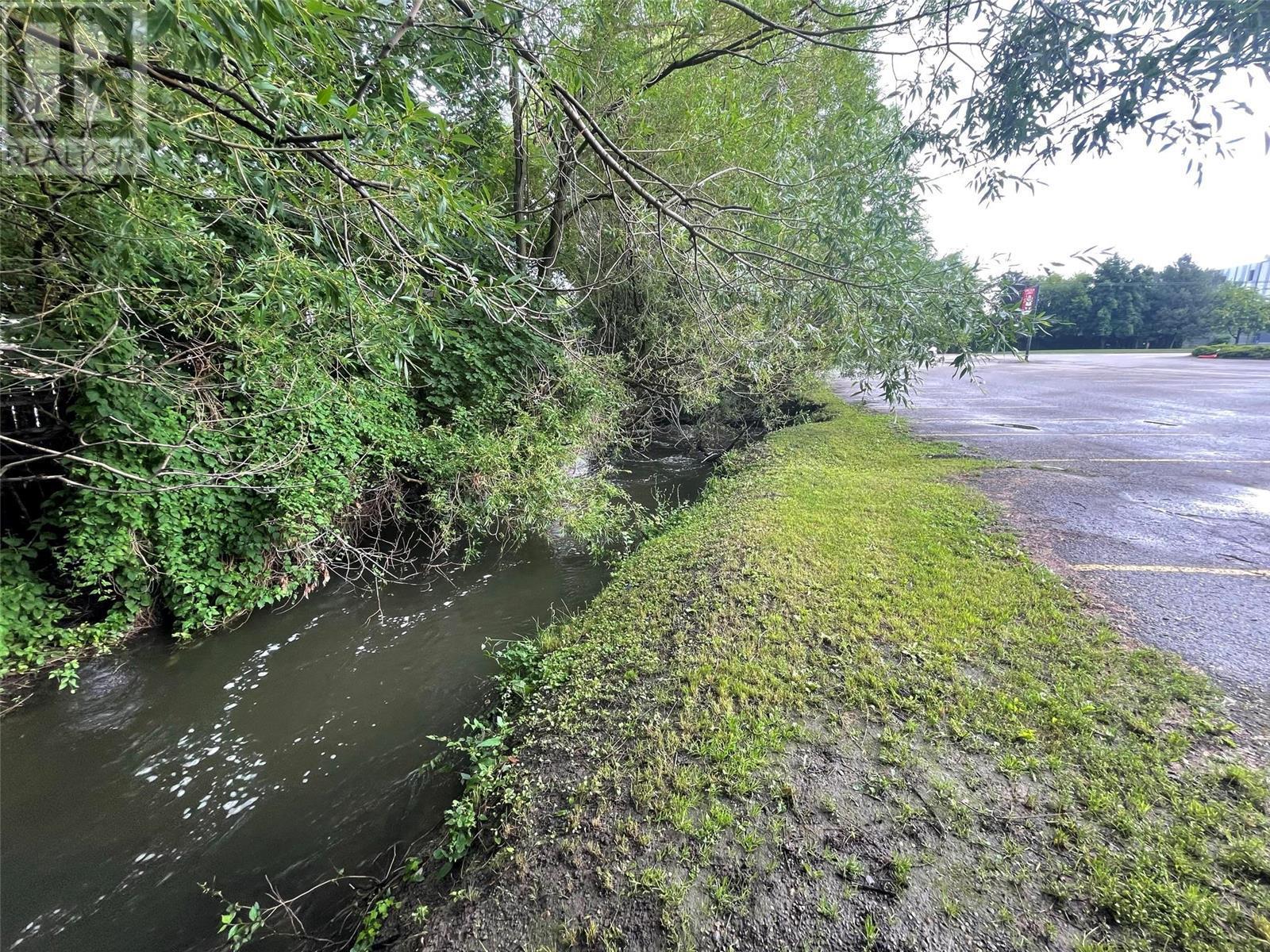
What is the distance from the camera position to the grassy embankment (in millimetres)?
1710

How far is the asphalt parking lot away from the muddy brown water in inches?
178

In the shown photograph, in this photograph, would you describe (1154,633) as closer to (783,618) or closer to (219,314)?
(783,618)

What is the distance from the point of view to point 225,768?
3.02 meters

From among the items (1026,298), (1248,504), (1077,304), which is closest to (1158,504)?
(1248,504)

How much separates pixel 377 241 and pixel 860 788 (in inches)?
143

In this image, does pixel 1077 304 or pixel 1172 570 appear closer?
pixel 1172 570

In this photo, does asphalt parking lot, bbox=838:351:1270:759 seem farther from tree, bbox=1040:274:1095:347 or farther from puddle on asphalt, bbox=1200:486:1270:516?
tree, bbox=1040:274:1095:347

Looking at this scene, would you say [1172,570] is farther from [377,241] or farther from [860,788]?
[377,241]

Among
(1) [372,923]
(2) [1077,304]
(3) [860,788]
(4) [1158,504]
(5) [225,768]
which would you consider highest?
(2) [1077,304]

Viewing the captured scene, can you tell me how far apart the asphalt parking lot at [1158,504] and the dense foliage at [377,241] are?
5.56 feet

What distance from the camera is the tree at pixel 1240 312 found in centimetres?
3269

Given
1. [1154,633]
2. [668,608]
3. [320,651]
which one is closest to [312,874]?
[320,651]

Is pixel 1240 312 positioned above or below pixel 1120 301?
below

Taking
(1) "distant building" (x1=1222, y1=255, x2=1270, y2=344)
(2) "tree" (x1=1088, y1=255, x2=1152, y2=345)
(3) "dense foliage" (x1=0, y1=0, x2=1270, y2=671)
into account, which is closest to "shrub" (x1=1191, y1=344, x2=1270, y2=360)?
(2) "tree" (x1=1088, y1=255, x2=1152, y2=345)
